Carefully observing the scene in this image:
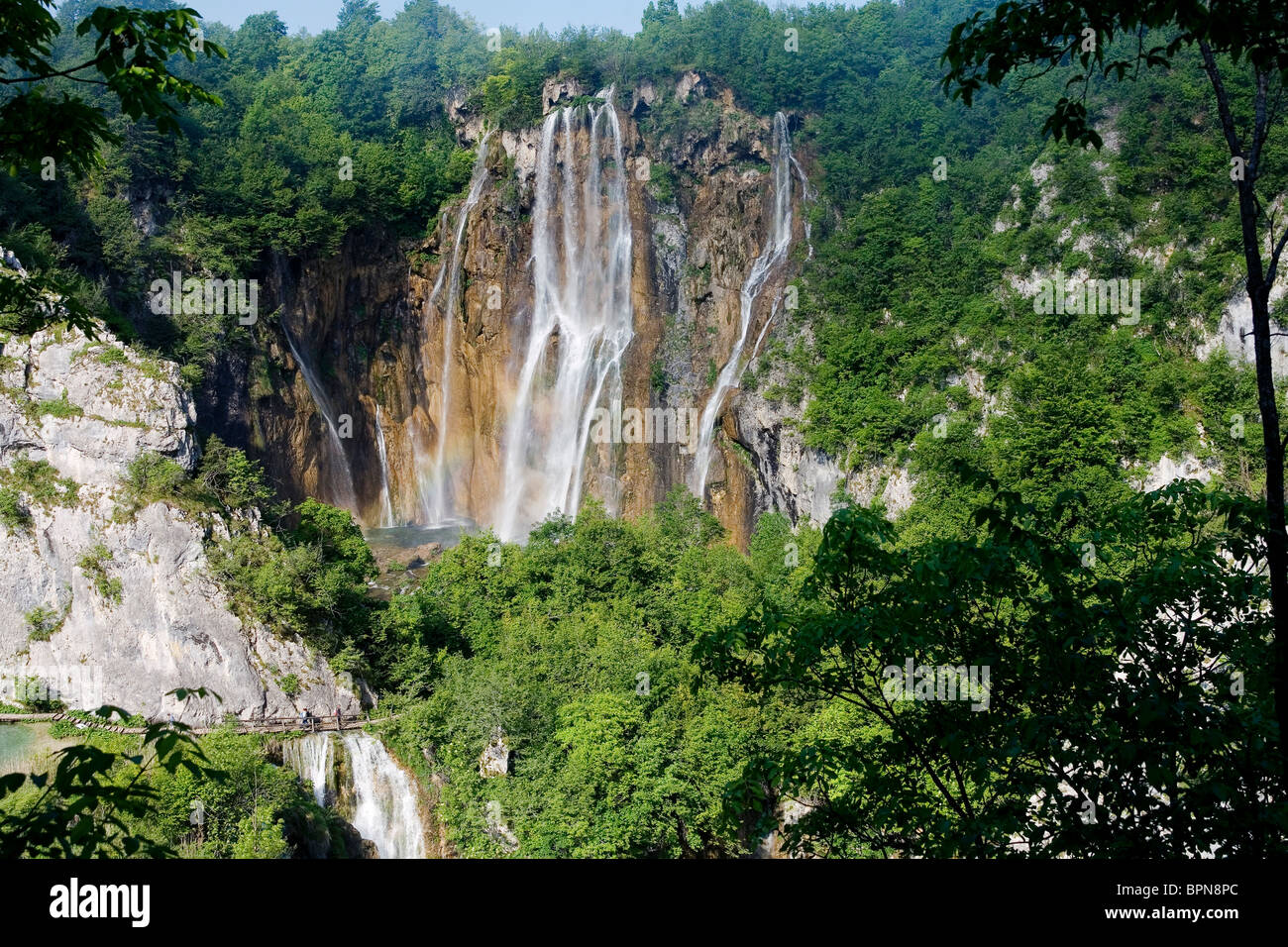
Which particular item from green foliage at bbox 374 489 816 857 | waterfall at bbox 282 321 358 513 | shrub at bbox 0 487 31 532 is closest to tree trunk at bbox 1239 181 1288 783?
green foliage at bbox 374 489 816 857

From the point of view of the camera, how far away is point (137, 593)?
24906mm

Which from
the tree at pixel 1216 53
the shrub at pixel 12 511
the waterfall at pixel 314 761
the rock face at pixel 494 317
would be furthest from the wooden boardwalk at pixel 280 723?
the tree at pixel 1216 53

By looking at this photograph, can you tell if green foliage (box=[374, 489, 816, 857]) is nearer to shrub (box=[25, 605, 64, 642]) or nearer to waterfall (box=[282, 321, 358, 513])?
shrub (box=[25, 605, 64, 642])

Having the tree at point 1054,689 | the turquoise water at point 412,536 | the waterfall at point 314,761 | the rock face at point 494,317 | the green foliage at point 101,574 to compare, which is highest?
the rock face at point 494,317

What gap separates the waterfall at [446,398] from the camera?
42562 mm

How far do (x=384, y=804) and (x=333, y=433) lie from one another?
21.3m

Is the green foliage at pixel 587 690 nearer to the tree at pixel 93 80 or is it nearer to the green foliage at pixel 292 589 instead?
the green foliage at pixel 292 589

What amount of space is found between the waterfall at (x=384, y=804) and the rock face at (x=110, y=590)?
93.2 inches

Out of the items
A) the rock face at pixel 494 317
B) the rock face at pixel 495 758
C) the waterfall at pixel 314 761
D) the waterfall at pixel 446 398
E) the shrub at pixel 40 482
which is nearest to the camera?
the rock face at pixel 495 758

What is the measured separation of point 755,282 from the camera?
41.4 meters

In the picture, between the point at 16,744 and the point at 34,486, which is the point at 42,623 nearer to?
the point at 34,486

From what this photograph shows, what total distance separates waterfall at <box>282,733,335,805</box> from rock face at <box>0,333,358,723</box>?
159 cm
